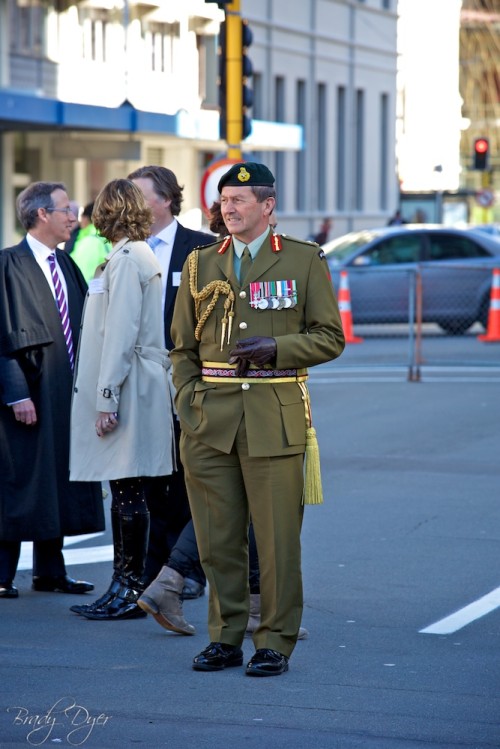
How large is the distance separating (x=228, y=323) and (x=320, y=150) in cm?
4087

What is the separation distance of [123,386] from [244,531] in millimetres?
1156

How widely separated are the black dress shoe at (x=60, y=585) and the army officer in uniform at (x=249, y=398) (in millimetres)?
1688

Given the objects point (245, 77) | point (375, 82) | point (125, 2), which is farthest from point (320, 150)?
point (245, 77)

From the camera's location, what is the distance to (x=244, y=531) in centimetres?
619

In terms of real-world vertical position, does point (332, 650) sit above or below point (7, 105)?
below

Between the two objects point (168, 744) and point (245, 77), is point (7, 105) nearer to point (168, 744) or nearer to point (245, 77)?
point (245, 77)

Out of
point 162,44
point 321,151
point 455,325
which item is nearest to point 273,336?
point 455,325

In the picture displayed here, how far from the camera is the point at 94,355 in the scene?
714 cm

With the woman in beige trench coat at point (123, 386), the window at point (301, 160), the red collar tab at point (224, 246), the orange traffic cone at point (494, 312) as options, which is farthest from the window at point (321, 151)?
the red collar tab at point (224, 246)

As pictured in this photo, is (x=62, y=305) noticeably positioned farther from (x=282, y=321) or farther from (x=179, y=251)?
(x=282, y=321)

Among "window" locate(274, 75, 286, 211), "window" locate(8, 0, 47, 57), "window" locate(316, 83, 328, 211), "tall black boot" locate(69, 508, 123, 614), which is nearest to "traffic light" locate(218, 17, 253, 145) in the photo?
"tall black boot" locate(69, 508, 123, 614)

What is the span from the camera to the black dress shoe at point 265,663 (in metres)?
6.02

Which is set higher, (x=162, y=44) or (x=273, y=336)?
(x=162, y=44)

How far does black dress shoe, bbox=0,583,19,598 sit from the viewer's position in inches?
300
